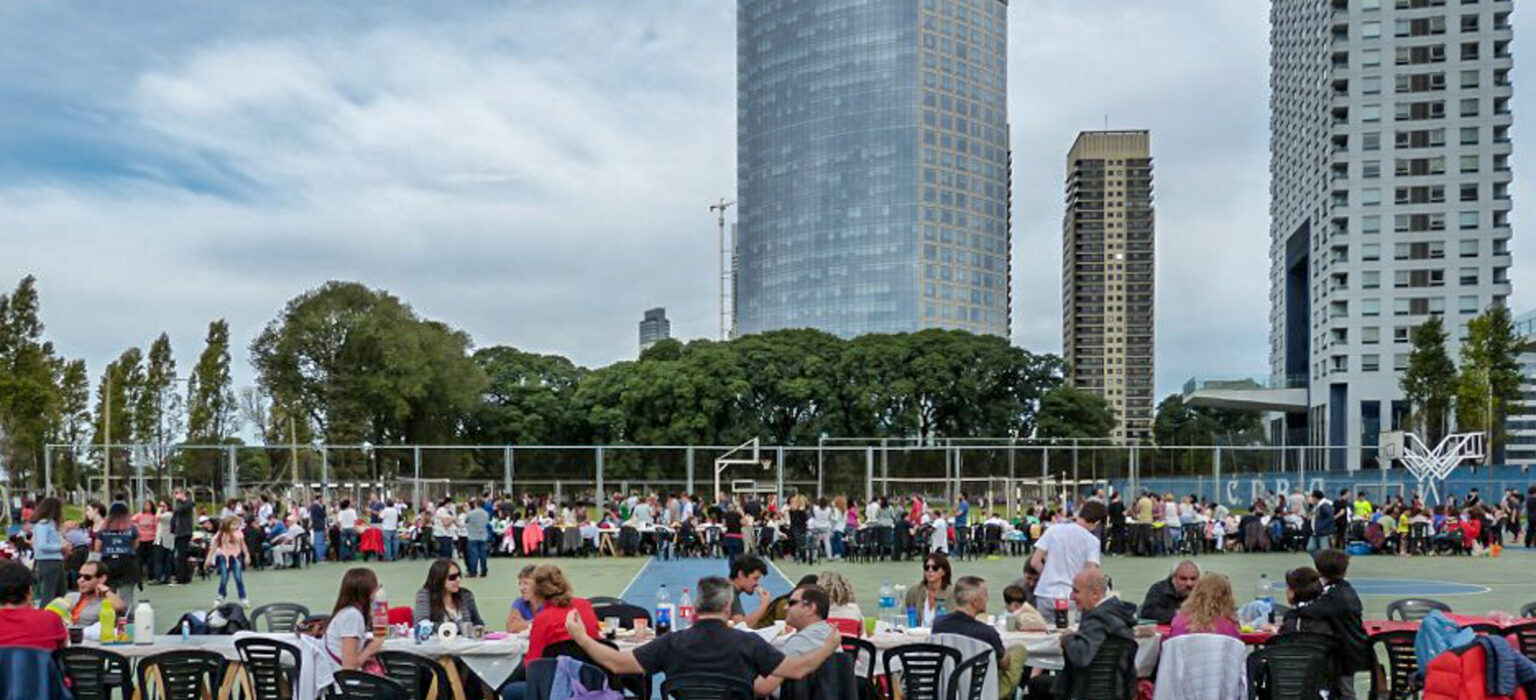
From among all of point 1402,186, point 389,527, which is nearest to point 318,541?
point 389,527

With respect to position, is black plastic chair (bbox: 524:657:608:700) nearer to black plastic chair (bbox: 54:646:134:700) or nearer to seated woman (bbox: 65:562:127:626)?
black plastic chair (bbox: 54:646:134:700)

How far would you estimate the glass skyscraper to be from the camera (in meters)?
152

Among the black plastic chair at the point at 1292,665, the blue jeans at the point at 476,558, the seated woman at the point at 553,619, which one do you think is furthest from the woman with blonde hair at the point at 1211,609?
the blue jeans at the point at 476,558

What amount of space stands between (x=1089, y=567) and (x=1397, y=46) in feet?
286

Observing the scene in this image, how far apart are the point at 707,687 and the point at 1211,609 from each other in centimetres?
334

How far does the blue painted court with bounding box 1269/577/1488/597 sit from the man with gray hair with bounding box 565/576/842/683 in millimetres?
15898

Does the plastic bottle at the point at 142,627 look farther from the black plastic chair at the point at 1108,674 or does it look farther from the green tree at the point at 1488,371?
the green tree at the point at 1488,371

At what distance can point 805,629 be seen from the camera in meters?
8.46

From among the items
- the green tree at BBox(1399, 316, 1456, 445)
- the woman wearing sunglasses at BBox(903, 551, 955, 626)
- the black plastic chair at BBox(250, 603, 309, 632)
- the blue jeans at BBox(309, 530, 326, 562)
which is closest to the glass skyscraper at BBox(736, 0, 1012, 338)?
the green tree at BBox(1399, 316, 1456, 445)

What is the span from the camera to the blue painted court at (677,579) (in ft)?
71.3

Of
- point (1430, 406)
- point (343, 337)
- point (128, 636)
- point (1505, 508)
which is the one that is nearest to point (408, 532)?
point (128, 636)

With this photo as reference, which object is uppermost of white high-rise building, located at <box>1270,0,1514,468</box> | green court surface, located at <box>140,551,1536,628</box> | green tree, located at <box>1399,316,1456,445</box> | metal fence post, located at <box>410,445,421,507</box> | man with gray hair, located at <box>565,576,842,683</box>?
white high-rise building, located at <box>1270,0,1514,468</box>

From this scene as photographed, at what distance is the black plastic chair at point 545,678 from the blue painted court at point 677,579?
10.2 m

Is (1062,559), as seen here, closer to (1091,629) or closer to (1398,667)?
(1398,667)
